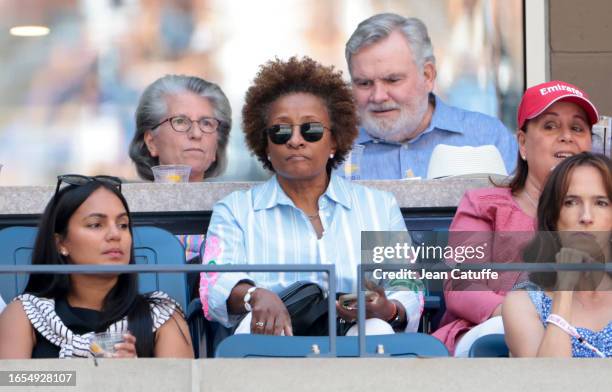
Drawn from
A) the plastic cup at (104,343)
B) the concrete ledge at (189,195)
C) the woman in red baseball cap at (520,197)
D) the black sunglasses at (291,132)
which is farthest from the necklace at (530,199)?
the plastic cup at (104,343)

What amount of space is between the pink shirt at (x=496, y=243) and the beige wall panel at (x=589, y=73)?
2.89 metres

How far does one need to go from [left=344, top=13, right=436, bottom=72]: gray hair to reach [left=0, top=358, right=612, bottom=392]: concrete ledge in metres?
4.02

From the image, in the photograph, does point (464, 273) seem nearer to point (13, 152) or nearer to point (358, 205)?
point (358, 205)

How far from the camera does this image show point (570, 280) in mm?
5578

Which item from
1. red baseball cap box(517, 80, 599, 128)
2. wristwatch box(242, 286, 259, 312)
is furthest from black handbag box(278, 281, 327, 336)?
red baseball cap box(517, 80, 599, 128)

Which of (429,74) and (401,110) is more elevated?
(429,74)

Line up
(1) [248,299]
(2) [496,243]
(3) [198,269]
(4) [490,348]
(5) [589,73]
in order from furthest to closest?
(5) [589,73]
(2) [496,243]
(1) [248,299]
(4) [490,348]
(3) [198,269]

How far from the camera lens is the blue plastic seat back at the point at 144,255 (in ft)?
21.1

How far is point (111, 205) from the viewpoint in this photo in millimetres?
6109

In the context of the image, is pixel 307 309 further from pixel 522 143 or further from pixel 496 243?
pixel 522 143

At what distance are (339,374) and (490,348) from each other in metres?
0.67

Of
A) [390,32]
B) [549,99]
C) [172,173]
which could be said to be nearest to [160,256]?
[172,173]

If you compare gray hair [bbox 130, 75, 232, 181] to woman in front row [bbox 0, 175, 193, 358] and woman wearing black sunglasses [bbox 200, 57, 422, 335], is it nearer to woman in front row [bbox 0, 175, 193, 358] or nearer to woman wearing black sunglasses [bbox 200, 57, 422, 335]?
woman wearing black sunglasses [bbox 200, 57, 422, 335]

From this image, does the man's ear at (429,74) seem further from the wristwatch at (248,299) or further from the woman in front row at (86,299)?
the wristwatch at (248,299)
